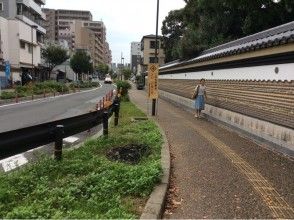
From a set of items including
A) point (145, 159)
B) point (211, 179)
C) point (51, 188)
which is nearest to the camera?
point (51, 188)

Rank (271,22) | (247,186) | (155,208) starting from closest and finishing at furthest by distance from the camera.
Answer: (155,208)
(247,186)
(271,22)

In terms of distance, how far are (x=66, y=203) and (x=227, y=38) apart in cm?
2617

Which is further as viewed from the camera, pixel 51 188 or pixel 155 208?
pixel 51 188

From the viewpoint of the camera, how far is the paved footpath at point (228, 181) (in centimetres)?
586

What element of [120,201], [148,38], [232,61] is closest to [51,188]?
[120,201]

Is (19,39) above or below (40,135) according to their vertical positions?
above

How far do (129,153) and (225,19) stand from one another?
23082 millimetres

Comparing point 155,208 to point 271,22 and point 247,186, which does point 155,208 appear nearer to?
point 247,186

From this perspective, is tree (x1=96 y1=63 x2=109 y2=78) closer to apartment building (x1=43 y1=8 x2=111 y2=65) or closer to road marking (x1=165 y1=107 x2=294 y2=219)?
apartment building (x1=43 y1=8 x2=111 y2=65)

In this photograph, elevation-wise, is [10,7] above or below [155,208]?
above

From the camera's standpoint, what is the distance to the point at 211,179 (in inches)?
295

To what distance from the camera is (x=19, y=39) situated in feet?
185

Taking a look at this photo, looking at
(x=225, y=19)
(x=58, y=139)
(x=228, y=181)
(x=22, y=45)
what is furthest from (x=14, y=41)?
(x=228, y=181)

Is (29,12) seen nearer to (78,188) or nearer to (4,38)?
(4,38)
